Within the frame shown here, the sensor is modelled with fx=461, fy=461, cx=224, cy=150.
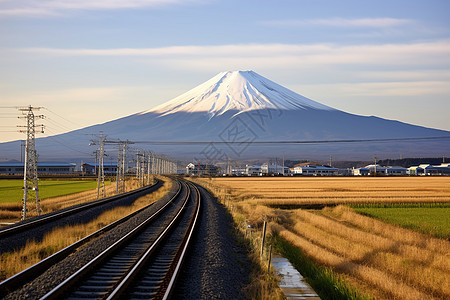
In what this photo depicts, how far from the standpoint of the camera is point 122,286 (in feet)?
31.4

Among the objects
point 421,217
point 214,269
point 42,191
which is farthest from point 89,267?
point 42,191

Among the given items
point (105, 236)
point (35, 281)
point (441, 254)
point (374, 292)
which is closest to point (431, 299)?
point (374, 292)

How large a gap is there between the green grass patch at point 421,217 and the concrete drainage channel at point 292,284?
35.6 feet

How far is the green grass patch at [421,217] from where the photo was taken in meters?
22.5

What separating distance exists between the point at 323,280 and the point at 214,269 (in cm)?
288

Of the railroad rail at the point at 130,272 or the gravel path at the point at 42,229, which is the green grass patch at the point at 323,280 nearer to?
the railroad rail at the point at 130,272

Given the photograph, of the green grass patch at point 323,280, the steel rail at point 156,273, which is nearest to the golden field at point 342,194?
the green grass patch at point 323,280

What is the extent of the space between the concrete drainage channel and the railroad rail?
2.62 meters

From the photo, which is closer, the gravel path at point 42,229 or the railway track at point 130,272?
the railway track at point 130,272

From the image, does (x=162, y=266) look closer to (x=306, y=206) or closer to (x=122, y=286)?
(x=122, y=286)

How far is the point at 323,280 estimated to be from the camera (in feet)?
39.7

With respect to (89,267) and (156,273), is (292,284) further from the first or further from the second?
(89,267)

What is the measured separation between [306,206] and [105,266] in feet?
86.7

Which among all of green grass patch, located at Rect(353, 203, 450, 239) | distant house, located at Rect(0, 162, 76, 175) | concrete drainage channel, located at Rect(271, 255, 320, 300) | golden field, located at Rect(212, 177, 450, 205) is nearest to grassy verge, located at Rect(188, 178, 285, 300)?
concrete drainage channel, located at Rect(271, 255, 320, 300)
